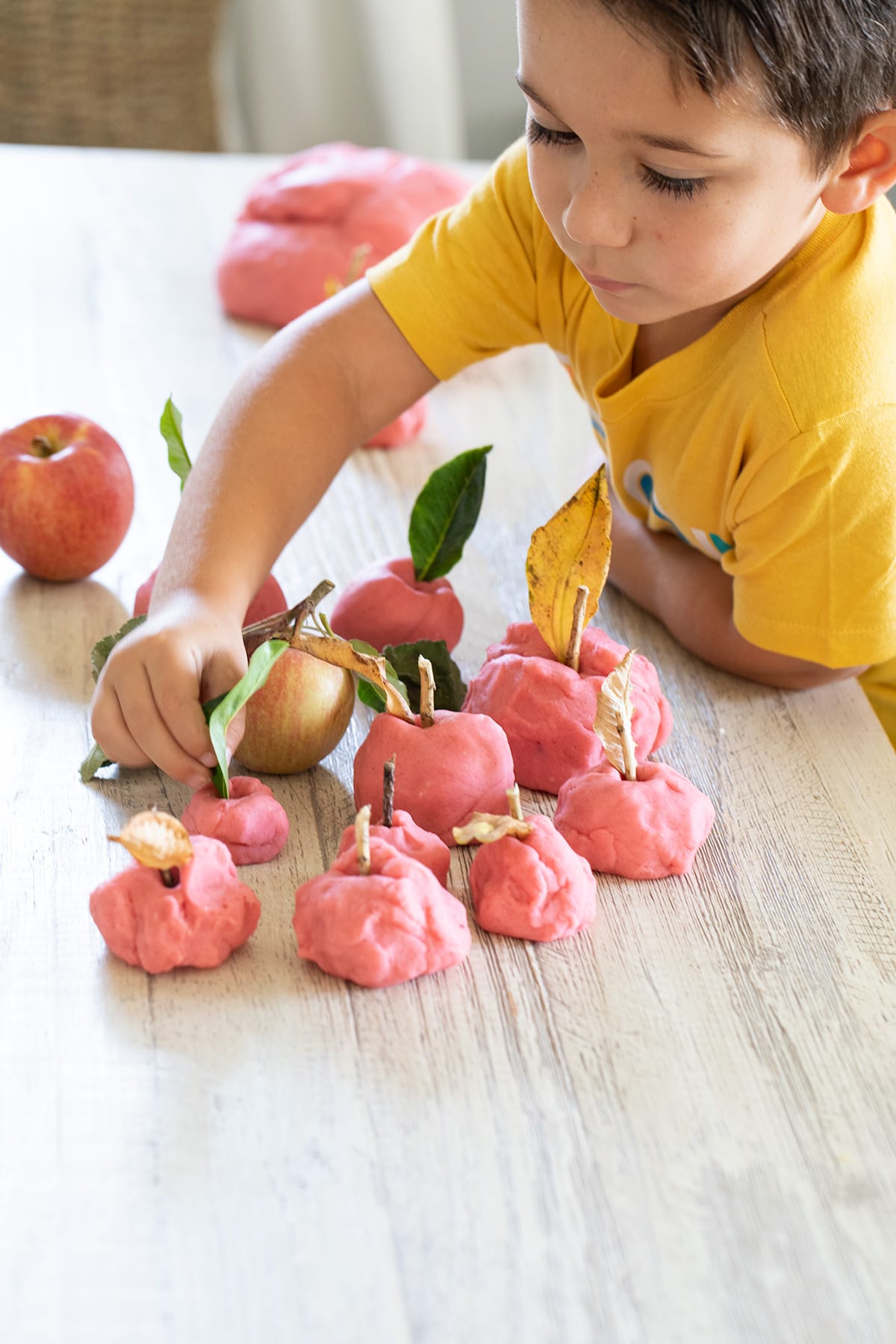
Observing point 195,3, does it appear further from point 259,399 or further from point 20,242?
point 259,399

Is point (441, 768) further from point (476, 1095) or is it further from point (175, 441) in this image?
point (175, 441)

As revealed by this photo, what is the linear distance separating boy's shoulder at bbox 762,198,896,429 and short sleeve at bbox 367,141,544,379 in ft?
0.69

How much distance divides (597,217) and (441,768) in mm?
310

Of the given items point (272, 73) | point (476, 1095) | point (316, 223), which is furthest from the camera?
point (272, 73)

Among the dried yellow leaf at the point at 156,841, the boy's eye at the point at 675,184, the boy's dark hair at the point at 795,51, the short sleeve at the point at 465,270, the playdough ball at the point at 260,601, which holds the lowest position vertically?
the playdough ball at the point at 260,601

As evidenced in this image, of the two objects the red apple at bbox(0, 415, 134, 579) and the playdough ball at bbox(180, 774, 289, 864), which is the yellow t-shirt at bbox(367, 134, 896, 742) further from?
the playdough ball at bbox(180, 774, 289, 864)

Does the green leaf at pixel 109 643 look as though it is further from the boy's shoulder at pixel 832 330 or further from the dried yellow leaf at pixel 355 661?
Result: the boy's shoulder at pixel 832 330

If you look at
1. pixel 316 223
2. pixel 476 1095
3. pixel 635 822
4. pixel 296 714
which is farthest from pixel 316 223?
pixel 476 1095

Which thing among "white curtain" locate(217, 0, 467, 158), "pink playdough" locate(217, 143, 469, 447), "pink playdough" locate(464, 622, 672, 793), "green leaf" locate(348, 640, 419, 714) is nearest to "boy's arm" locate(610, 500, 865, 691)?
"pink playdough" locate(464, 622, 672, 793)

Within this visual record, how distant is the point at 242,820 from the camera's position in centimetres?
72

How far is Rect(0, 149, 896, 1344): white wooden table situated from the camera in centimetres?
53

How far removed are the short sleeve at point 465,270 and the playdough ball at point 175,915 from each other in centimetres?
48

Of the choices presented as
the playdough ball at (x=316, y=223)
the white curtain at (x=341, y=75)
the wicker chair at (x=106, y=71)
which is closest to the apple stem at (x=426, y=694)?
the playdough ball at (x=316, y=223)

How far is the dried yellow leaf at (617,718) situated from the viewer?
0.73 meters
